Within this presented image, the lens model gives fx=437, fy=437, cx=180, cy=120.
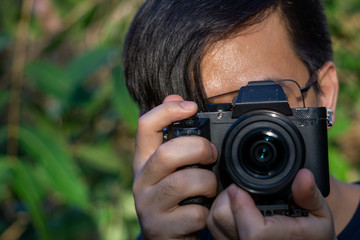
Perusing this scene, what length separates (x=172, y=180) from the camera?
0.72 m

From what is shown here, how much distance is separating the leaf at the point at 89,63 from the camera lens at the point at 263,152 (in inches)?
28.8

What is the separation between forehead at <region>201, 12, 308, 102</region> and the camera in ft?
2.72

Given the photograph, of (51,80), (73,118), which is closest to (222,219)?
(51,80)

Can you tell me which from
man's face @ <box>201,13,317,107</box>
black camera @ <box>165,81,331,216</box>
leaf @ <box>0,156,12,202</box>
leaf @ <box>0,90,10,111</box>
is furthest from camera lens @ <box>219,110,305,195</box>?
leaf @ <box>0,90,10,111</box>

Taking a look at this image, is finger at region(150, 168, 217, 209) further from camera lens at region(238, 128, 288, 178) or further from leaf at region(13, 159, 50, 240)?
leaf at region(13, 159, 50, 240)

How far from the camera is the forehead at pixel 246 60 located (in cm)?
83

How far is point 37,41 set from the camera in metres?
1.60

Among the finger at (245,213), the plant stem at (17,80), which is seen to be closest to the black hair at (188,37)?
the finger at (245,213)

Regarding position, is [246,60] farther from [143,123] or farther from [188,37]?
[143,123]

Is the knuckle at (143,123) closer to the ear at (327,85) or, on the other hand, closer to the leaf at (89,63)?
the ear at (327,85)

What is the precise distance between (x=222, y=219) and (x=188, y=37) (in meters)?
0.38

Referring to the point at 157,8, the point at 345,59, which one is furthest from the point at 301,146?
the point at 345,59

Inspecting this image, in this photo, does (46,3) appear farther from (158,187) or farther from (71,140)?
(158,187)

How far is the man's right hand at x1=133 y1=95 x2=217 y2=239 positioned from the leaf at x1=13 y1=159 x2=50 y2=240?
509 mm
